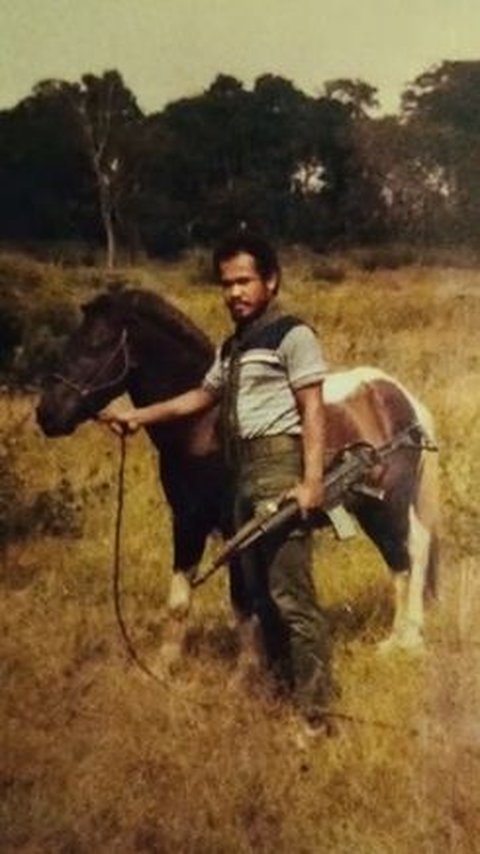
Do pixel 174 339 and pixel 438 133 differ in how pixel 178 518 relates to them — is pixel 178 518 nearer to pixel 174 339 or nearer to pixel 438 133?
pixel 174 339

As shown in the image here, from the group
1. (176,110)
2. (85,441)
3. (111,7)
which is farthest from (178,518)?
(111,7)

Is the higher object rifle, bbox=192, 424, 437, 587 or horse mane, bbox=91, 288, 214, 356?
horse mane, bbox=91, 288, 214, 356

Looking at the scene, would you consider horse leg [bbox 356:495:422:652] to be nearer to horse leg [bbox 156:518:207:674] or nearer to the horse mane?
horse leg [bbox 156:518:207:674]

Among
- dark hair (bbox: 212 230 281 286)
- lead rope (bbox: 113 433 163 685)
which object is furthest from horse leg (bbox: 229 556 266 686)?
dark hair (bbox: 212 230 281 286)

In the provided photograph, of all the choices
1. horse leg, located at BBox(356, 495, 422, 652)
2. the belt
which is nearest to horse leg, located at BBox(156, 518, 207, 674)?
the belt

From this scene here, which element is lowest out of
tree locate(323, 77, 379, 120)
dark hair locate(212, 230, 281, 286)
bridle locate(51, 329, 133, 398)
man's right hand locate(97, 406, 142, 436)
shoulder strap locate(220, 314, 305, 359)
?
man's right hand locate(97, 406, 142, 436)

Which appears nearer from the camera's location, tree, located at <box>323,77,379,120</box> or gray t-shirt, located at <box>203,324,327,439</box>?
gray t-shirt, located at <box>203,324,327,439</box>

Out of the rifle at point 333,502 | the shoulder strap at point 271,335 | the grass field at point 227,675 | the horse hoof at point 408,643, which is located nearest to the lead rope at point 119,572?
the grass field at point 227,675
